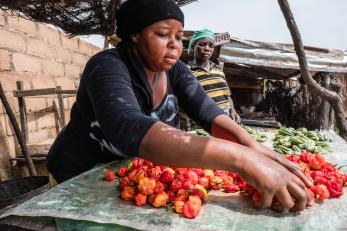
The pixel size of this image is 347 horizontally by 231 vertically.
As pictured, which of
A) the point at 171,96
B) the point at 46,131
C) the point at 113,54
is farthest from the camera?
the point at 46,131

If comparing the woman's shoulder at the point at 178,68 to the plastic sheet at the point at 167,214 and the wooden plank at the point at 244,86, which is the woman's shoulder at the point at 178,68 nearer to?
the plastic sheet at the point at 167,214

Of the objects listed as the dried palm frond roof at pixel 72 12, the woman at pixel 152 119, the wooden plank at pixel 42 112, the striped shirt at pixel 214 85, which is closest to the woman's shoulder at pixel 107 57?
the woman at pixel 152 119

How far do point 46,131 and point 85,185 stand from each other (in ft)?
15.6

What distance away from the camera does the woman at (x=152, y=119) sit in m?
1.25

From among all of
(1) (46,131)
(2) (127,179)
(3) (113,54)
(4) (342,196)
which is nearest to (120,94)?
(3) (113,54)

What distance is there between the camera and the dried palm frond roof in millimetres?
3376

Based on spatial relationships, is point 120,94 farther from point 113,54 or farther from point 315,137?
point 315,137

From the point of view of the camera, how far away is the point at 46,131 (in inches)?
239

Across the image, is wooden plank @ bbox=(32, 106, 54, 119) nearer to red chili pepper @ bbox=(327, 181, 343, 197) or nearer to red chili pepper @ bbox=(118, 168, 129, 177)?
red chili pepper @ bbox=(118, 168, 129, 177)

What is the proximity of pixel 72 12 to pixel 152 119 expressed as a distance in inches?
116

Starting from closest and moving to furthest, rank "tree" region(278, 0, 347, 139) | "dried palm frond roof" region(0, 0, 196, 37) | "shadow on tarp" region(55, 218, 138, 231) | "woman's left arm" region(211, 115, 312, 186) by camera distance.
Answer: "shadow on tarp" region(55, 218, 138, 231) < "woman's left arm" region(211, 115, 312, 186) < "tree" region(278, 0, 347, 139) < "dried palm frond roof" region(0, 0, 196, 37)

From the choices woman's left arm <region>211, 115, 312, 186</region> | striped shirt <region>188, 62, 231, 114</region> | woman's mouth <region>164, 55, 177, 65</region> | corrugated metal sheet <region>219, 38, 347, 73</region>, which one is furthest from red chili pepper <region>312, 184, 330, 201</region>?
corrugated metal sheet <region>219, 38, 347, 73</region>

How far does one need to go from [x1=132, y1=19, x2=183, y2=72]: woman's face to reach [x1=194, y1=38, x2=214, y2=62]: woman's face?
3477 mm

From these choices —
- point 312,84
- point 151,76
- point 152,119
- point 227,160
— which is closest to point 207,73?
point 312,84
